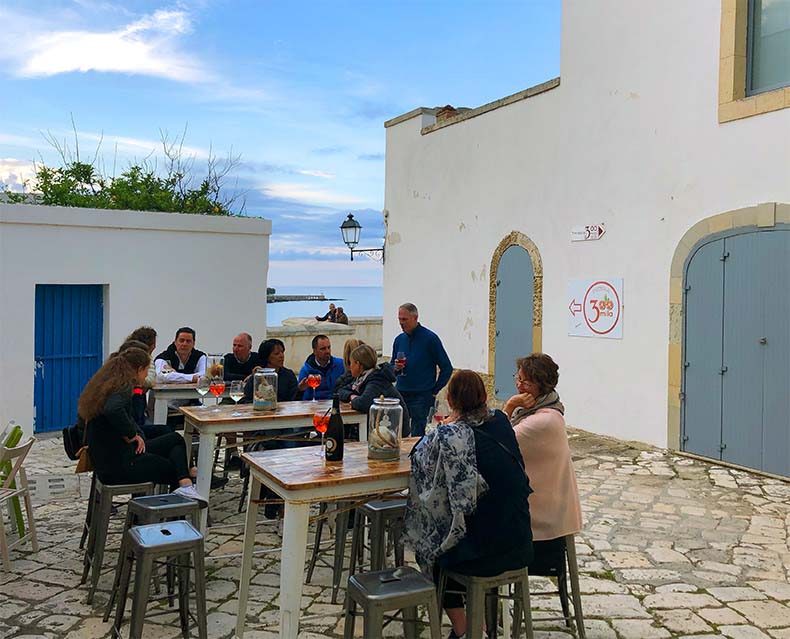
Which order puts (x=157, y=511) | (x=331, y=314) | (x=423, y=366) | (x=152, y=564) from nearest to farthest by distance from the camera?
(x=152, y=564)
(x=157, y=511)
(x=423, y=366)
(x=331, y=314)

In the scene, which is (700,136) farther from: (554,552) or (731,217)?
(554,552)

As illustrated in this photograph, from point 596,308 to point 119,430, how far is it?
6091mm

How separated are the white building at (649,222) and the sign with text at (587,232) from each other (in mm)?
78

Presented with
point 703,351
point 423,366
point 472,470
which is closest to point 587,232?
point 703,351

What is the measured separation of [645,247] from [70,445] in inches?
239

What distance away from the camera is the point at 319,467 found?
342 cm

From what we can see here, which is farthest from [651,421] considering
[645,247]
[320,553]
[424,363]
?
[320,553]

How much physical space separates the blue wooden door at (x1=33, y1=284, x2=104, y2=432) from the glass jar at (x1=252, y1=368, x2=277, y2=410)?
15.7 ft

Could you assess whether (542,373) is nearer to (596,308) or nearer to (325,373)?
(325,373)

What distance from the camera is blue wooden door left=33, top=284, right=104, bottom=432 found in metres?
8.66

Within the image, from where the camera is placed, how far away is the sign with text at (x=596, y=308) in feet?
27.7

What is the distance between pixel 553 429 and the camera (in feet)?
11.3

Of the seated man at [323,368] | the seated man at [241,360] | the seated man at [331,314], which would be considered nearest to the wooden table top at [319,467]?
the seated man at [323,368]

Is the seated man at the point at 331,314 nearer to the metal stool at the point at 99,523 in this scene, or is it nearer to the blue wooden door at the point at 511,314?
the blue wooden door at the point at 511,314
